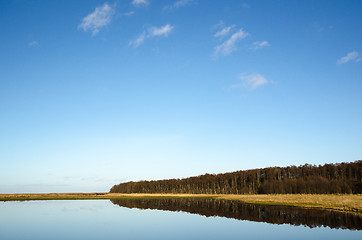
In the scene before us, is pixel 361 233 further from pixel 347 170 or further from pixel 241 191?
pixel 241 191

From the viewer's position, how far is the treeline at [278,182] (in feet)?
299

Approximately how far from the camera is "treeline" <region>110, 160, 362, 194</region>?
9119 centimetres

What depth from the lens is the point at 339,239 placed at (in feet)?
70.0

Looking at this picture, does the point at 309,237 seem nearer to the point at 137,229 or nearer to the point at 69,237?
the point at 137,229

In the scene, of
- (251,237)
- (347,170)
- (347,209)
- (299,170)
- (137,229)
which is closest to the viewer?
(251,237)

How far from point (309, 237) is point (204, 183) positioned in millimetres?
128780

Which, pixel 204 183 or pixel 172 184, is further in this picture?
pixel 172 184

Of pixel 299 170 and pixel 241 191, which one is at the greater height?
pixel 299 170

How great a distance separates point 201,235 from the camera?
2420cm

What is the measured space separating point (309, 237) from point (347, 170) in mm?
95464

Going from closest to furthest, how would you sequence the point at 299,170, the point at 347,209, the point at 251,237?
the point at 251,237
the point at 347,209
the point at 299,170

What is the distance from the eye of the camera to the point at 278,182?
358 ft

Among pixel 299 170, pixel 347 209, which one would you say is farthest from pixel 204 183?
pixel 347 209

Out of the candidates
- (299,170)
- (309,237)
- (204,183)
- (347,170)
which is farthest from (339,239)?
(204,183)
